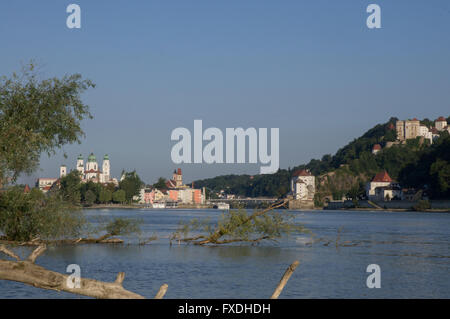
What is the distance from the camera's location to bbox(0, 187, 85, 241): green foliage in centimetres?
1578

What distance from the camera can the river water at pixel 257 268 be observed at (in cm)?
1925

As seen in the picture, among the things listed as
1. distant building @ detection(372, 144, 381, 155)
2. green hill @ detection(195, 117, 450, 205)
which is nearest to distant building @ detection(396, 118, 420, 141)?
green hill @ detection(195, 117, 450, 205)

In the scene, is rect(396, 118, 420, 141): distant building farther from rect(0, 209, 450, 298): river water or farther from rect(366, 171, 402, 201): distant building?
rect(0, 209, 450, 298): river water

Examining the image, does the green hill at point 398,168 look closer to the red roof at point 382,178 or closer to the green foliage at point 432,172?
the green foliage at point 432,172

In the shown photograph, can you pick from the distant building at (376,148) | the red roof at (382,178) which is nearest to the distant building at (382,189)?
the red roof at (382,178)

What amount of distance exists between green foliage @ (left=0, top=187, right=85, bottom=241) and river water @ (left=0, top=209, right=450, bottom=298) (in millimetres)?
1828

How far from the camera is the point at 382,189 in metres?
150

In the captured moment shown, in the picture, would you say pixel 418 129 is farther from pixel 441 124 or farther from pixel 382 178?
pixel 382 178

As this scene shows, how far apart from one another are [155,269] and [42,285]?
1699cm

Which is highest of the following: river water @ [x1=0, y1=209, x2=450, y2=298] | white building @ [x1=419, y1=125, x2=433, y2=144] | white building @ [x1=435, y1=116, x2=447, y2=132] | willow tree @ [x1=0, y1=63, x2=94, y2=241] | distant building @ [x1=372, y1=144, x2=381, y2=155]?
white building @ [x1=435, y1=116, x2=447, y2=132]

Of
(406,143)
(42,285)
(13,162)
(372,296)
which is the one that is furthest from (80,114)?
(406,143)

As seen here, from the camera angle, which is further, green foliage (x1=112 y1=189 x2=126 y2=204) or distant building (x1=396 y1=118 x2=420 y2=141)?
distant building (x1=396 y1=118 x2=420 y2=141)

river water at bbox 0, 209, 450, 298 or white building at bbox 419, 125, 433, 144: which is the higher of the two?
white building at bbox 419, 125, 433, 144
